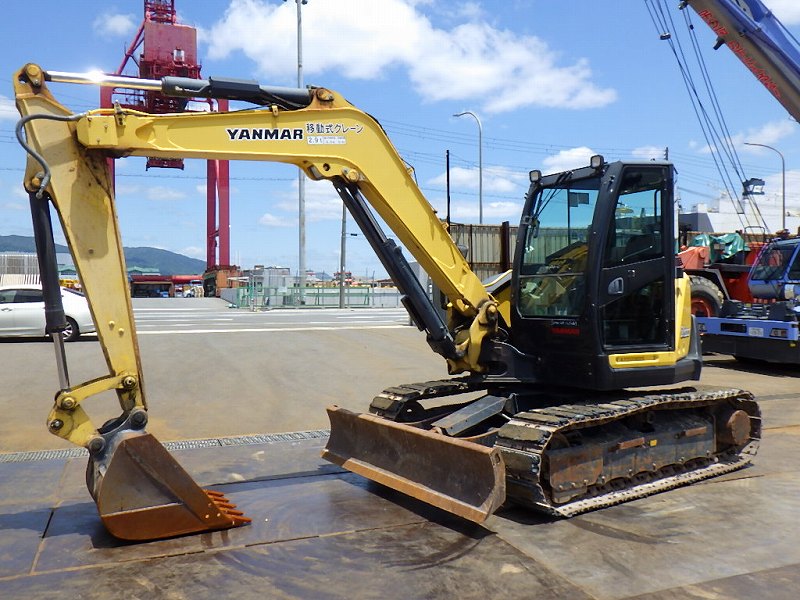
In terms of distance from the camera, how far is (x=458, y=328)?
6.69 m

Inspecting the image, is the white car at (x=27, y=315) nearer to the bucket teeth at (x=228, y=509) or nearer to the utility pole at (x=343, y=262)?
the bucket teeth at (x=228, y=509)

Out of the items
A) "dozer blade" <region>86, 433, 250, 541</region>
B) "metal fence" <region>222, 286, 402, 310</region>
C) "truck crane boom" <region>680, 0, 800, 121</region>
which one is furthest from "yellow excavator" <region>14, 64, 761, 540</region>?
"metal fence" <region>222, 286, 402, 310</region>

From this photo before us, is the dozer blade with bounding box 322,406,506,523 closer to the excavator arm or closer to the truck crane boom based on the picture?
the excavator arm

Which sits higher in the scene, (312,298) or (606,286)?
(606,286)

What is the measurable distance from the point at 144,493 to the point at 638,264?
4.30 meters

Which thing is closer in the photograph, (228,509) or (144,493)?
(144,493)

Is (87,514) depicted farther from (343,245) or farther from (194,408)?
(343,245)

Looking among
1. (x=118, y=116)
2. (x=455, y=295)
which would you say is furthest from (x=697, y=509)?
(x=118, y=116)

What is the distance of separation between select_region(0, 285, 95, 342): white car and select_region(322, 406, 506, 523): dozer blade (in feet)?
43.0

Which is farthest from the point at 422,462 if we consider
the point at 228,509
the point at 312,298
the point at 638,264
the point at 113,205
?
the point at 312,298

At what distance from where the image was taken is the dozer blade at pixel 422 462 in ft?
16.9

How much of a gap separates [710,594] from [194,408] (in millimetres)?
7457

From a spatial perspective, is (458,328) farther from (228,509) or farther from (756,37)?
(756,37)

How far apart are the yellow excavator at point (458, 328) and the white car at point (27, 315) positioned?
13.3 metres
